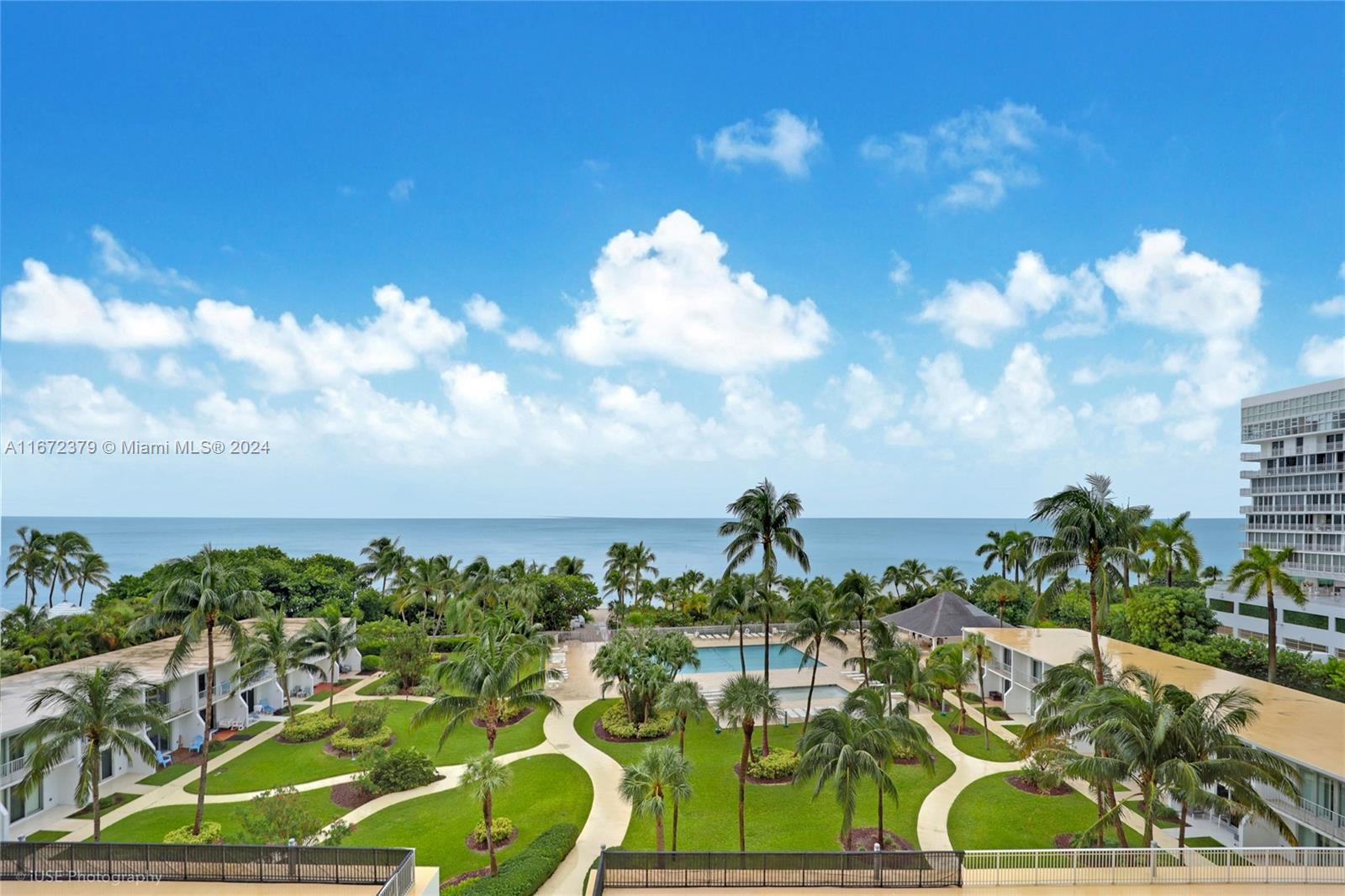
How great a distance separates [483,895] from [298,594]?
50100mm

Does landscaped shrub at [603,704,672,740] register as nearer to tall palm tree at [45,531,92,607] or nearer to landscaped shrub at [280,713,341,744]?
landscaped shrub at [280,713,341,744]

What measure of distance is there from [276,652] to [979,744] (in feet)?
114

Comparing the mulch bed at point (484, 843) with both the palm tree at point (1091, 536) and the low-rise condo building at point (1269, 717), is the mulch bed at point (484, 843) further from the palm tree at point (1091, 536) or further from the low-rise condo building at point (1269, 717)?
Answer: the low-rise condo building at point (1269, 717)

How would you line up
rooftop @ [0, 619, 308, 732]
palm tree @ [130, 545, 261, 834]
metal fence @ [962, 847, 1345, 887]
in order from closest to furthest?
metal fence @ [962, 847, 1345, 887] < palm tree @ [130, 545, 261, 834] < rooftop @ [0, 619, 308, 732]

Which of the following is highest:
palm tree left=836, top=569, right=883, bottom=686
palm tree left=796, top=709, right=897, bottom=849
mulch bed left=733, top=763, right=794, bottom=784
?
palm tree left=836, top=569, right=883, bottom=686

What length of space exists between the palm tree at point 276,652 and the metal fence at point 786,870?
22308 mm

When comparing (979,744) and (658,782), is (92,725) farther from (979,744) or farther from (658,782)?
(979,744)

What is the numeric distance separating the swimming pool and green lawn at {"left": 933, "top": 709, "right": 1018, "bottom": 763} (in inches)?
505

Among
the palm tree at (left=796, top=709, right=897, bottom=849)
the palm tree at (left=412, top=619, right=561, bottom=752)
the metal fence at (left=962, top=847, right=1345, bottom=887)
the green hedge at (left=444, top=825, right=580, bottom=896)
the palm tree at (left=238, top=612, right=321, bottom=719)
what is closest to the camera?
the metal fence at (left=962, top=847, right=1345, bottom=887)

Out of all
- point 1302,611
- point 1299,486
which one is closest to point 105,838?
point 1302,611

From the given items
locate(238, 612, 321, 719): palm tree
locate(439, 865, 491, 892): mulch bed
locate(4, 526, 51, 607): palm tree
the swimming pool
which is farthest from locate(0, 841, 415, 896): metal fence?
locate(4, 526, 51, 607): palm tree

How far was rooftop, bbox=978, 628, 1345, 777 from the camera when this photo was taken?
20656mm

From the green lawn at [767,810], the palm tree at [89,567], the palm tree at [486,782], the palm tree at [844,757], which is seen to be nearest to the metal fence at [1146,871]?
the palm tree at [844,757]

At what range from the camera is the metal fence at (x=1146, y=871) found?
1562 centimetres
